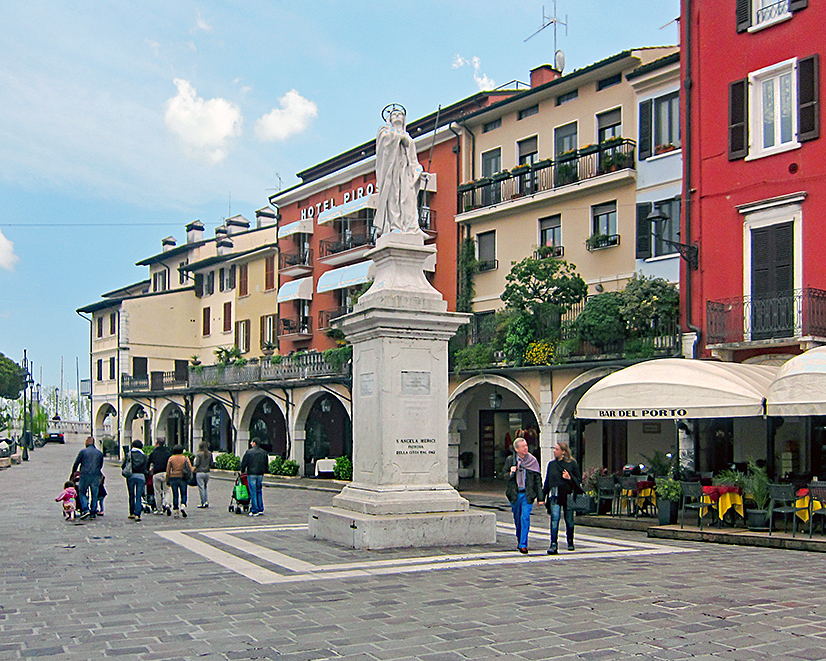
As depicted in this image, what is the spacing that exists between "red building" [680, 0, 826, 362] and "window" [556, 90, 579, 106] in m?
5.39

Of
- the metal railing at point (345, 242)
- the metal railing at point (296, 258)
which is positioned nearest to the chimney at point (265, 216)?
the metal railing at point (296, 258)

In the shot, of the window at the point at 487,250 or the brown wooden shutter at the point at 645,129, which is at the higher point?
the brown wooden shutter at the point at 645,129

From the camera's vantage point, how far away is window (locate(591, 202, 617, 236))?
82.6 ft

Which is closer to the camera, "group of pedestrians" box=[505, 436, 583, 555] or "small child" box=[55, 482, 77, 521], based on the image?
"group of pedestrians" box=[505, 436, 583, 555]

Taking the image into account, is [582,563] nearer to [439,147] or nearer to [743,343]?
[743,343]

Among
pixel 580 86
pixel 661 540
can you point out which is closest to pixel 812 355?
pixel 661 540

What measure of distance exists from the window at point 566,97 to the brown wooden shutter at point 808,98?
8.78m

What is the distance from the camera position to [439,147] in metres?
32.1

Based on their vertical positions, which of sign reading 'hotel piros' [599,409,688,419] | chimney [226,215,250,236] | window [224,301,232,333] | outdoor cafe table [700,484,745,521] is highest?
chimney [226,215,250,236]

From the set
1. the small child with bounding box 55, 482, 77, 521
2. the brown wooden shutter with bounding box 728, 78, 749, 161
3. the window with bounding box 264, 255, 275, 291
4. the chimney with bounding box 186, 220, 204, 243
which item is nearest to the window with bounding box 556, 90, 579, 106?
the brown wooden shutter with bounding box 728, 78, 749, 161

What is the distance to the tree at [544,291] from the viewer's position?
24375 millimetres

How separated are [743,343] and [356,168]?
20.8m

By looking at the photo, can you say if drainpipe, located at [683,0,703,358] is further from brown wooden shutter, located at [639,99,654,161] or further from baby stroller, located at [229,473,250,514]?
baby stroller, located at [229,473,250,514]

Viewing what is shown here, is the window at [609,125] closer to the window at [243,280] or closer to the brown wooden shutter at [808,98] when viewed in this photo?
the brown wooden shutter at [808,98]
